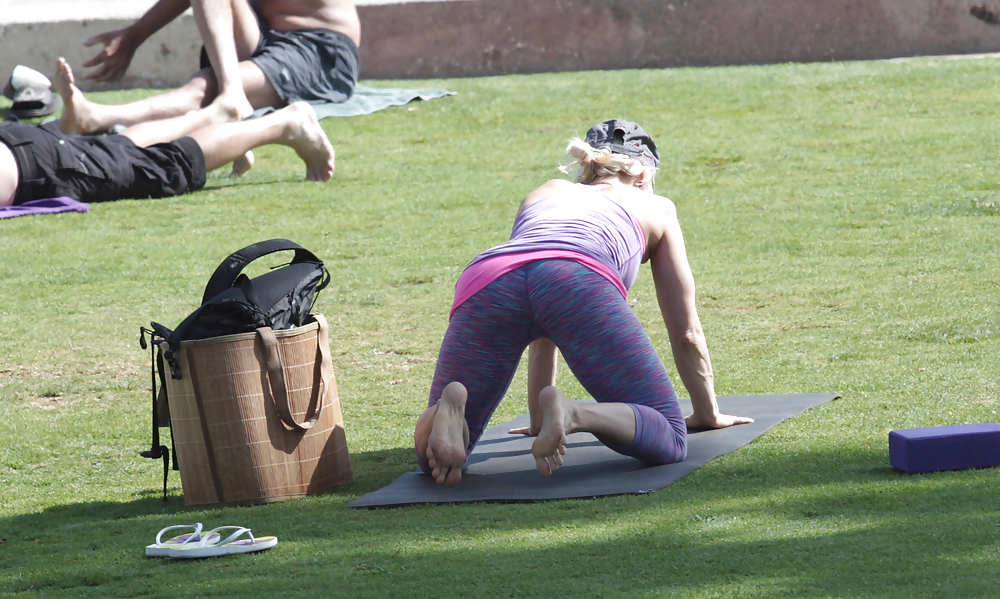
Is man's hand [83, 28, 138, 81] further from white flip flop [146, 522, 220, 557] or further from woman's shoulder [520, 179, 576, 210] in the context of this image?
white flip flop [146, 522, 220, 557]

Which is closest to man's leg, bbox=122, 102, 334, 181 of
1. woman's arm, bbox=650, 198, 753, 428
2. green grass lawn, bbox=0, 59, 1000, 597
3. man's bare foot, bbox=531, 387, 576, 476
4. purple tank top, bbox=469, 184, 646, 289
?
green grass lawn, bbox=0, 59, 1000, 597

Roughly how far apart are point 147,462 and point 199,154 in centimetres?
391

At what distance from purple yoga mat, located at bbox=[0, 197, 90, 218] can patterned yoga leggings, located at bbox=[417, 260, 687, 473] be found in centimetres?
455

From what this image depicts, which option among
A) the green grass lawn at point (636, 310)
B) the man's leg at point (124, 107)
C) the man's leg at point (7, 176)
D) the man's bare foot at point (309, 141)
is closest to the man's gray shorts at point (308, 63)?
the green grass lawn at point (636, 310)

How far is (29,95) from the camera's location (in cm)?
937

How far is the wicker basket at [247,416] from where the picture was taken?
321 cm

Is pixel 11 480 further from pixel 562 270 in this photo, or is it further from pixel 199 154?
pixel 199 154

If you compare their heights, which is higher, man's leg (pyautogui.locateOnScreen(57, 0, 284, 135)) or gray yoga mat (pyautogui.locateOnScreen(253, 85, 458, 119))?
man's leg (pyautogui.locateOnScreen(57, 0, 284, 135))

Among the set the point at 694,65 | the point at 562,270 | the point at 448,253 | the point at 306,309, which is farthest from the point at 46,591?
the point at 694,65

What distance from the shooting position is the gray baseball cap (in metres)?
3.83

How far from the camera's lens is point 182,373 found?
324cm

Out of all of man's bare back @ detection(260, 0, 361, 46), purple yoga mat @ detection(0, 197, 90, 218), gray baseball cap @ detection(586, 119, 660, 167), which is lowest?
purple yoga mat @ detection(0, 197, 90, 218)

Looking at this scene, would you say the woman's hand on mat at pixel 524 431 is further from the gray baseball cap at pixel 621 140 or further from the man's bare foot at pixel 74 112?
the man's bare foot at pixel 74 112

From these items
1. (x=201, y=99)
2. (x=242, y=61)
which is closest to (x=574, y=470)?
(x=201, y=99)
